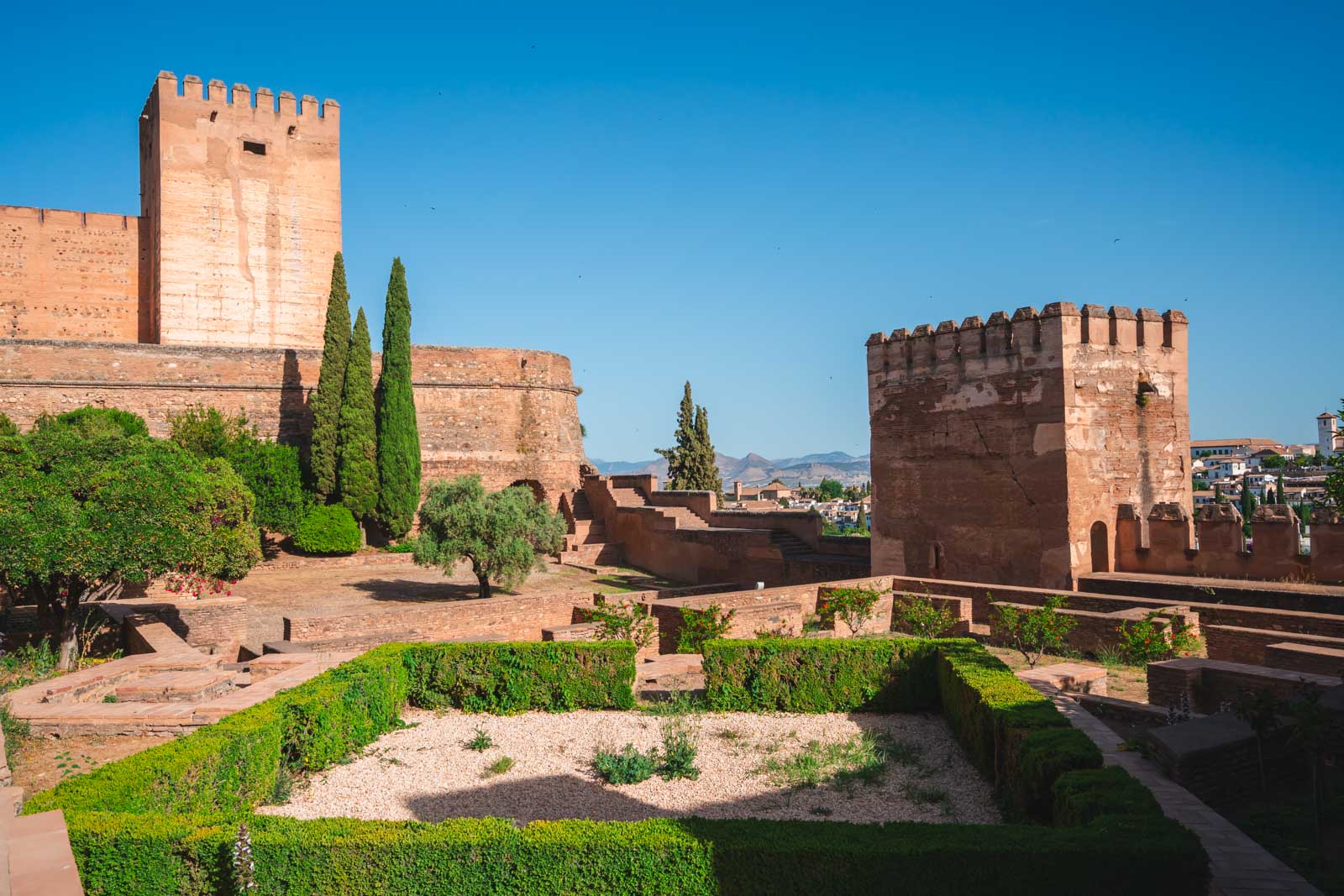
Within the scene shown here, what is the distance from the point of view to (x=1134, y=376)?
14031mm

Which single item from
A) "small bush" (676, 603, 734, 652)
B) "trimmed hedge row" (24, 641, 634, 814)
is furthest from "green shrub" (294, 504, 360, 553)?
"trimmed hedge row" (24, 641, 634, 814)

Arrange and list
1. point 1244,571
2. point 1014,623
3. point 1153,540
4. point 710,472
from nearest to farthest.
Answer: point 1014,623 → point 1244,571 → point 1153,540 → point 710,472

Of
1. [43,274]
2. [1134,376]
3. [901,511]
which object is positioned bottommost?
[901,511]

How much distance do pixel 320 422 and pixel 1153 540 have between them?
1904cm

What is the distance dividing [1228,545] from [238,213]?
27.3 metres

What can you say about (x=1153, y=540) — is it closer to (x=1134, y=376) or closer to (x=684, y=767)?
(x=1134, y=376)

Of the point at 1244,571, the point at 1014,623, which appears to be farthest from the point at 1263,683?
the point at 1244,571

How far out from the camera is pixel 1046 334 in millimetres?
13734

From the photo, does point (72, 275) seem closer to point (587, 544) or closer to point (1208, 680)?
point (587, 544)

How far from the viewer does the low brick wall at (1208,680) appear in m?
7.80

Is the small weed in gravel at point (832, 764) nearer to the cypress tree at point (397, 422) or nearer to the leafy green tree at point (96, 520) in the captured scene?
the leafy green tree at point (96, 520)

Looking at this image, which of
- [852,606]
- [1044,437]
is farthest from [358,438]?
[1044,437]

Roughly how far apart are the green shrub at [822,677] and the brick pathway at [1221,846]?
341 centimetres

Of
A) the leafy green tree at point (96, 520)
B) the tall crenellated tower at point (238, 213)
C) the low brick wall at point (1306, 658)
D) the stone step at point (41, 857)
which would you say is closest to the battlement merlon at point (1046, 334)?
the low brick wall at point (1306, 658)
